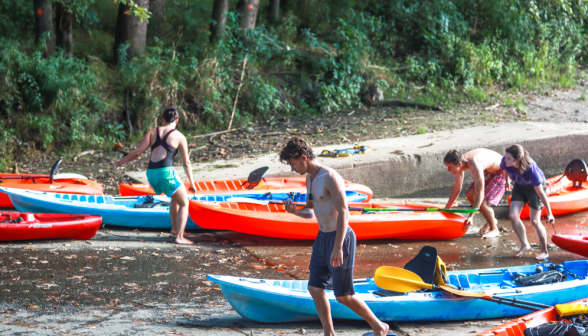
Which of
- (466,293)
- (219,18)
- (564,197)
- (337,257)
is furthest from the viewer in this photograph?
(219,18)

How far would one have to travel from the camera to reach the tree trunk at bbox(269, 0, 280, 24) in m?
17.2

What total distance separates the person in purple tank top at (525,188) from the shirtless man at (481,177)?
38 cm

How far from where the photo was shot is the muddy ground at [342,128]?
11742 mm

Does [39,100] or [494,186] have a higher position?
[39,100]

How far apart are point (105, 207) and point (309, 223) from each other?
2843 millimetres

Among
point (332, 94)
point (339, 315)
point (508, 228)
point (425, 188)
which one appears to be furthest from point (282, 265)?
point (332, 94)

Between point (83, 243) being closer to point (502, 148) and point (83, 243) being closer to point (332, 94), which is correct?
point (502, 148)

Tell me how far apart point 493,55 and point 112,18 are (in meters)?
11.5

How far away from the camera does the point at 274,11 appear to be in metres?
17.3

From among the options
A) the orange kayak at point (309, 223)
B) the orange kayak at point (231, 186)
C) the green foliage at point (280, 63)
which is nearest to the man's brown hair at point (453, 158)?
the orange kayak at point (309, 223)

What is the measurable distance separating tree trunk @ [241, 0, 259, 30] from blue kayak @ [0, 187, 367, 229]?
8.44m

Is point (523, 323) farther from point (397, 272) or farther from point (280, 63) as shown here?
point (280, 63)

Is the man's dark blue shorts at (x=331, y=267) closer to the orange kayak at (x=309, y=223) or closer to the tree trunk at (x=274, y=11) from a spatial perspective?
the orange kayak at (x=309, y=223)

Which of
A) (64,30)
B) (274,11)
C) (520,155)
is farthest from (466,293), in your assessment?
(274,11)
